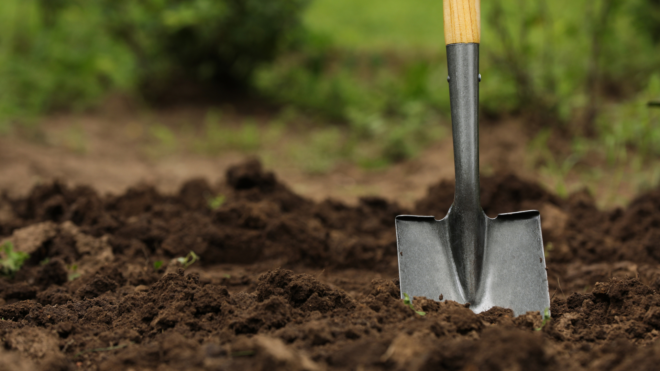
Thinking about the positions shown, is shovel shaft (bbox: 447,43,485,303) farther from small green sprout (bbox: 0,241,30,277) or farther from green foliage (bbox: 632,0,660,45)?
green foliage (bbox: 632,0,660,45)

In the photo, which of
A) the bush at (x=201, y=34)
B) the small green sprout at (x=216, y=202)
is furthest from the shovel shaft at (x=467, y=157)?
the bush at (x=201, y=34)

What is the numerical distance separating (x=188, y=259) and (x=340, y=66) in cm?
485

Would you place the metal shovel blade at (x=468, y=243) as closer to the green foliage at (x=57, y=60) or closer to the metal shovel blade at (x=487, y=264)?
the metal shovel blade at (x=487, y=264)

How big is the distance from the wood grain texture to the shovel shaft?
2 cm

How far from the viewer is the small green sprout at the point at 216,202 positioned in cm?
293

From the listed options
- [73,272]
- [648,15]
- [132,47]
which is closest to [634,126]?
[648,15]

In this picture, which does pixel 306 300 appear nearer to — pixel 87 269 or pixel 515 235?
pixel 515 235

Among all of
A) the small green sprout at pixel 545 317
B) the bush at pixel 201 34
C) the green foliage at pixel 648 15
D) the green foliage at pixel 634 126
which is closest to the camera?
the small green sprout at pixel 545 317

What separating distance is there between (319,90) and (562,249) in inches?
159

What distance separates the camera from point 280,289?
5.69ft

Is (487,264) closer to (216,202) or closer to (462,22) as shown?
(462,22)

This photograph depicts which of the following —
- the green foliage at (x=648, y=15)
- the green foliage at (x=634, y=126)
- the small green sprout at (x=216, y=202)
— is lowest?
the small green sprout at (x=216, y=202)

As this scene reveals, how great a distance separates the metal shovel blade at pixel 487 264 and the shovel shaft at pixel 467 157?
17 mm

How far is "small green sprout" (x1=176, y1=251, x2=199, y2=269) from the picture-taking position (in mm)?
2361
